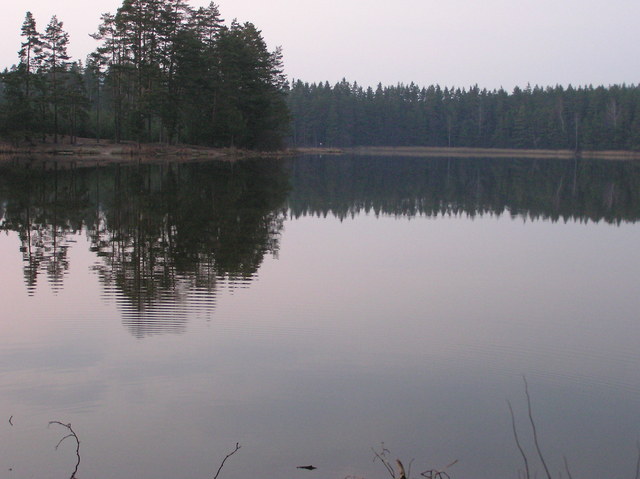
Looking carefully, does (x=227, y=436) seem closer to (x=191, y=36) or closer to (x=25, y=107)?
(x=25, y=107)

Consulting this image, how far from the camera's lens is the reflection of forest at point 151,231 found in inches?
484

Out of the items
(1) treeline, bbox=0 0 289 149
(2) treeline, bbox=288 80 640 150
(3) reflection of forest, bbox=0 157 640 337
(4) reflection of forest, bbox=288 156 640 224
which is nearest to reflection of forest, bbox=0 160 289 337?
(3) reflection of forest, bbox=0 157 640 337

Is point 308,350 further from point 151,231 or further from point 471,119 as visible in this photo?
point 471,119

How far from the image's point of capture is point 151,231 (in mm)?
19547

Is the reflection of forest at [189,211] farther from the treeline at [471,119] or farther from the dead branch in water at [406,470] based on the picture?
the treeline at [471,119]

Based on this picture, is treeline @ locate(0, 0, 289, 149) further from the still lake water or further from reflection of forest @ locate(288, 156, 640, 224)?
the still lake water

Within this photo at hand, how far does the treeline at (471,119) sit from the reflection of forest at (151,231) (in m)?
110

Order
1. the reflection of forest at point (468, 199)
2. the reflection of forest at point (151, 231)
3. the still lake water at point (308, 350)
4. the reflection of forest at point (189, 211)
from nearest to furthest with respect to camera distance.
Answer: the still lake water at point (308, 350)
the reflection of forest at point (151, 231)
the reflection of forest at point (189, 211)
the reflection of forest at point (468, 199)

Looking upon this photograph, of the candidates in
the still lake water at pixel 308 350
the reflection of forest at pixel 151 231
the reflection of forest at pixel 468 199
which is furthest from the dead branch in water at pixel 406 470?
the reflection of forest at pixel 468 199

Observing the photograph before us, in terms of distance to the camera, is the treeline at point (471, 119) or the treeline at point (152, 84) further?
the treeline at point (471, 119)

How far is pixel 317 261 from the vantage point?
639 inches

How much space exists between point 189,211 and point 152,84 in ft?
134

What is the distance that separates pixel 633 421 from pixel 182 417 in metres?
4.51

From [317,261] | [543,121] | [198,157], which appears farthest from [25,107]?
[543,121]
